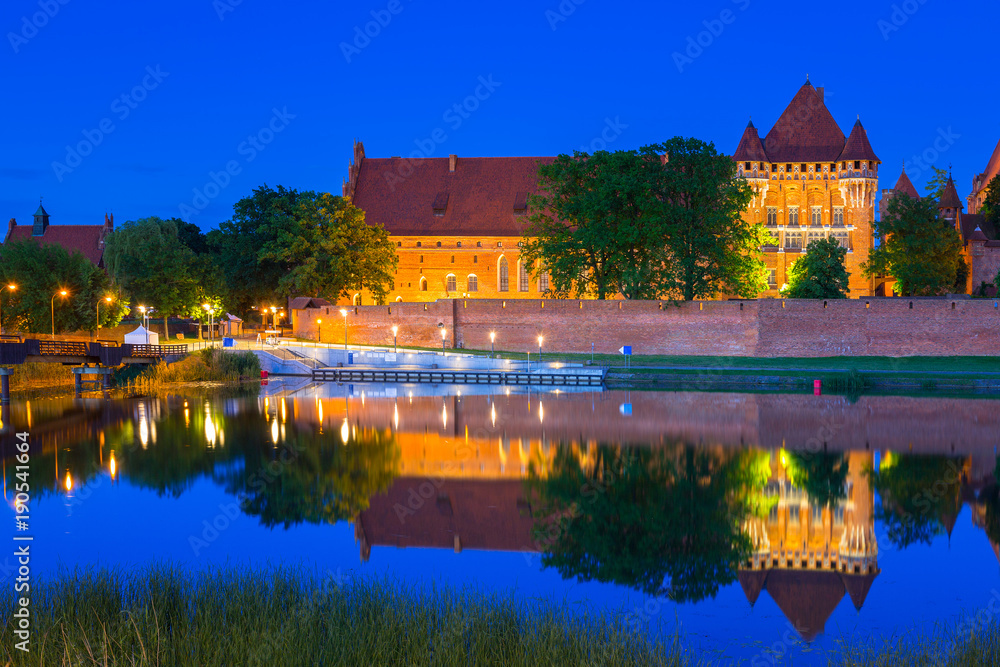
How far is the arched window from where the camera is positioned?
6003 centimetres

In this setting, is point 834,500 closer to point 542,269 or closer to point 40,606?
point 40,606

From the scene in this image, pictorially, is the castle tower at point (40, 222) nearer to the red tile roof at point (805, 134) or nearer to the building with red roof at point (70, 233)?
the building with red roof at point (70, 233)

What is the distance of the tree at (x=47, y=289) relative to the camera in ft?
140

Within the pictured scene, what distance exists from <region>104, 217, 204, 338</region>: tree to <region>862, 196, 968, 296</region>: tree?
41.0m

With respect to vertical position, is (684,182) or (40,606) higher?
A: (684,182)

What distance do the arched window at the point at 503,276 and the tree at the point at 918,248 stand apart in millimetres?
23043

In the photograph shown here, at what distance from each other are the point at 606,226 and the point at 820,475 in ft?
81.3

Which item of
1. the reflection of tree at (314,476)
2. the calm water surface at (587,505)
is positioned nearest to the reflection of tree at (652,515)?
the calm water surface at (587,505)

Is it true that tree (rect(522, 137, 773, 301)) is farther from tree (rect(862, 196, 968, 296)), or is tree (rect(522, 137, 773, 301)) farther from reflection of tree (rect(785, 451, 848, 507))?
reflection of tree (rect(785, 451, 848, 507))

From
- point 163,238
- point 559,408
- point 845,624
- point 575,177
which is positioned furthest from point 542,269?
point 845,624

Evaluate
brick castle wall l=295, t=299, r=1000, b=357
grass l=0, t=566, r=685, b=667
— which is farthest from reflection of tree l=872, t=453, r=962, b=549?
brick castle wall l=295, t=299, r=1000, b=357

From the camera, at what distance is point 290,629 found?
8656 mm

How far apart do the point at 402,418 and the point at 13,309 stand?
83.9 ft

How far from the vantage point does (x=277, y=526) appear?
1537 cm
